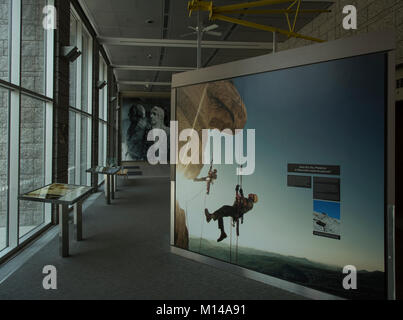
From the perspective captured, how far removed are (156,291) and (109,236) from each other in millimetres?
2364

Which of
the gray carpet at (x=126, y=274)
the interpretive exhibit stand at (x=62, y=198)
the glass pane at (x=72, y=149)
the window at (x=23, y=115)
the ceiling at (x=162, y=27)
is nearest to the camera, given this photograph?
the gray carpet at (x=126, y=274)

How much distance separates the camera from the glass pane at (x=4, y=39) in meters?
4.50

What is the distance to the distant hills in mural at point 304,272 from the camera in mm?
2988

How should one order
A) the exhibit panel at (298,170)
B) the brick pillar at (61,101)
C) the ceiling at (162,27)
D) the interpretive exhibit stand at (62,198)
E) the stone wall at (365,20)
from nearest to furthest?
the exhibit panel at (298,170)
the interpretive exhibit stand at (62,198)
the stone wall at (365,20)
the brick pillar at (61,101)
the ceiling at (162,27)

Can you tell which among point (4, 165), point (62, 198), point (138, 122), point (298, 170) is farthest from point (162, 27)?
point (138, 122)

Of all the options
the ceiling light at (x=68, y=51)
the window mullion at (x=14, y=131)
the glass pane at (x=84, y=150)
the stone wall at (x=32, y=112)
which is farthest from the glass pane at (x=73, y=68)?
the window mullion at (x=14, y=131)

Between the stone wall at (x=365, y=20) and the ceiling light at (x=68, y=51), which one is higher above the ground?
the stone wall at (x=365, y=20)

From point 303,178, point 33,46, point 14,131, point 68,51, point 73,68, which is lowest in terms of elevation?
point 303,178

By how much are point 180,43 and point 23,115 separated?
22.1ft

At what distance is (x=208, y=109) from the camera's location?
420cm

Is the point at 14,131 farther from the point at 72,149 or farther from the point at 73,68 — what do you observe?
the point at 73,68

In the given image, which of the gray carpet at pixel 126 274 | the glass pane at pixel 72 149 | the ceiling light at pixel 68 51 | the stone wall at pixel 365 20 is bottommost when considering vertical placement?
the gray carpet at pixel 126 274

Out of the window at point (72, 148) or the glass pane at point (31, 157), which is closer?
the glass pane at point (31, 157)

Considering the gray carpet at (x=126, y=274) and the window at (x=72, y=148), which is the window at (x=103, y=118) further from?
the gray carpet at (x=126, y=274)
